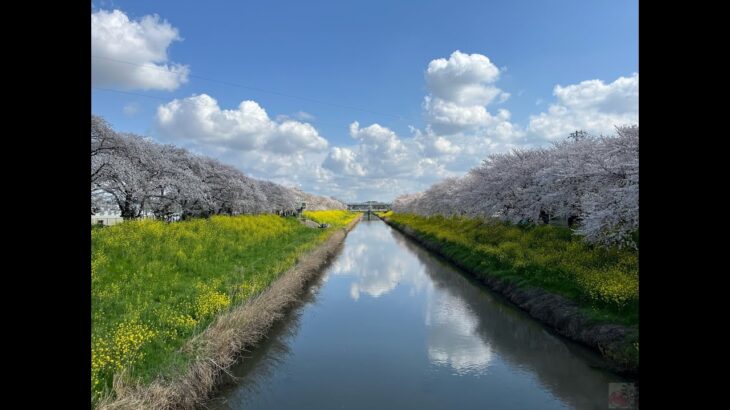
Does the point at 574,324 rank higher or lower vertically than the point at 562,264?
lower

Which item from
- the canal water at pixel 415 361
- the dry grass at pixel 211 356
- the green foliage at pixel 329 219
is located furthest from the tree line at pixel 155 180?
the green foliage at pixel 329 219

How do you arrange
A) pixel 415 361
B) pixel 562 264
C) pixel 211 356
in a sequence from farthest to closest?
pixel 562 264 → pixel 415 361 → pixel 211 356

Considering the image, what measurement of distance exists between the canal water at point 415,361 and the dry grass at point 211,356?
A: 0.51 m

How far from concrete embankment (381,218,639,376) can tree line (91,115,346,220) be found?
20695 millimetres

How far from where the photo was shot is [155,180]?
28.5 m

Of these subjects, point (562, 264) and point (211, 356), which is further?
point (562, 264)

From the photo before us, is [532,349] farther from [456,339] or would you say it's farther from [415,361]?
[415,361]

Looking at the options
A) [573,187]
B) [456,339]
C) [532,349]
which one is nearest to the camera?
[532,349]

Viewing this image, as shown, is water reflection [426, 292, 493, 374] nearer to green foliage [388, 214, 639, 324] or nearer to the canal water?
the canal water

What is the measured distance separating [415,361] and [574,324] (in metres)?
6.00

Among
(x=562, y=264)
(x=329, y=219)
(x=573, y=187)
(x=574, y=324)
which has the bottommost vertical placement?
(x=574, y=324)

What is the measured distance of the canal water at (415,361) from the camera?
9.81 meters

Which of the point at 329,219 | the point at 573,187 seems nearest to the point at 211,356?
the point at 573,187
